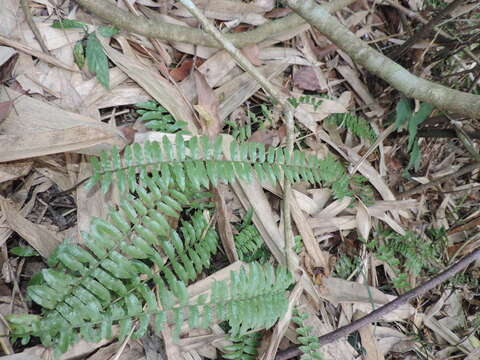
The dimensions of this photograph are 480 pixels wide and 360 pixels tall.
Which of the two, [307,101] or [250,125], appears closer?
[250,125]

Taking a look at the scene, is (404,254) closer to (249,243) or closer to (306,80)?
(249,243)

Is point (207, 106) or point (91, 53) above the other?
point (91, 53)

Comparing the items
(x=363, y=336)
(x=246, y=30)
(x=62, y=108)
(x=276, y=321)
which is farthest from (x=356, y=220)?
(x=62, y=108)

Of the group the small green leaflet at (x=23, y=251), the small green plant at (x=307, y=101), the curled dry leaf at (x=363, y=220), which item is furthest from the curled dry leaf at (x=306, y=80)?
the small green leaflet at (x=23, y=251)

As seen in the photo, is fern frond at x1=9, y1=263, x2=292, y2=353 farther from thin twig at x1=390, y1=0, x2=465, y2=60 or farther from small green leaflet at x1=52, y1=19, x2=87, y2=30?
thin twig at x1=390, y1=0, x2=465, y2=60

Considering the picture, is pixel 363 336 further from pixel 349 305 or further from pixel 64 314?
pixel 64 314

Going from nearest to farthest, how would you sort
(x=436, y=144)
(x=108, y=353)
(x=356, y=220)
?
(x=108, y=353), (x=356, y=220), (x=436, y=144)

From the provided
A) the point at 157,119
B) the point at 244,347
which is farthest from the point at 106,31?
the point at 244,347
